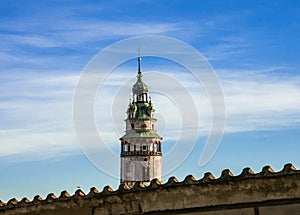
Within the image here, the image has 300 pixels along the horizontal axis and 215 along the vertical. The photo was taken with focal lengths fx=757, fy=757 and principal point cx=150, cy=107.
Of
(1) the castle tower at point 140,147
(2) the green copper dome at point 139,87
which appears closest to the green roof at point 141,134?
(1) the castle tower at point 140,147

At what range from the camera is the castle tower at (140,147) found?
82625 mm

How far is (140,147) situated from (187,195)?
7290 cm

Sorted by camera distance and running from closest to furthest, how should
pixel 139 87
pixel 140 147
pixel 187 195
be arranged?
pixel 187 195 < pixel 140 147 < pixel 139 87

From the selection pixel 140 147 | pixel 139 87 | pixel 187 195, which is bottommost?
pixel 187 195

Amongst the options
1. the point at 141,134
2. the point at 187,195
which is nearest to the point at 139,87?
the point at 141,134

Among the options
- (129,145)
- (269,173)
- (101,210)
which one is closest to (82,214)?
(101,210)

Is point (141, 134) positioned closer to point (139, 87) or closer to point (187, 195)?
point (139, 87)

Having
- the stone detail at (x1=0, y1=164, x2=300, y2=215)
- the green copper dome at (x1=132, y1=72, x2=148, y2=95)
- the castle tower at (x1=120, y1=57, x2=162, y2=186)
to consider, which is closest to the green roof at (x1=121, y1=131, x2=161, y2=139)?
the castle tower at (x1=120, y1=57, x2=162, y2=186)

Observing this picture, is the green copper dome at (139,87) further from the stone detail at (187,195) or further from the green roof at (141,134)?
the stone detail at (187,195)

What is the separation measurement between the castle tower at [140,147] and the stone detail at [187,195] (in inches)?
2741

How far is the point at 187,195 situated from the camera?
1075cm

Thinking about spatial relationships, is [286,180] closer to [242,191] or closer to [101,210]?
[242,191]

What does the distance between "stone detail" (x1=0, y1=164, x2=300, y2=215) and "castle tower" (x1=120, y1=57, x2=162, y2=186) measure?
6963 centimetres

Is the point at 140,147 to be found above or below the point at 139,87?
below
